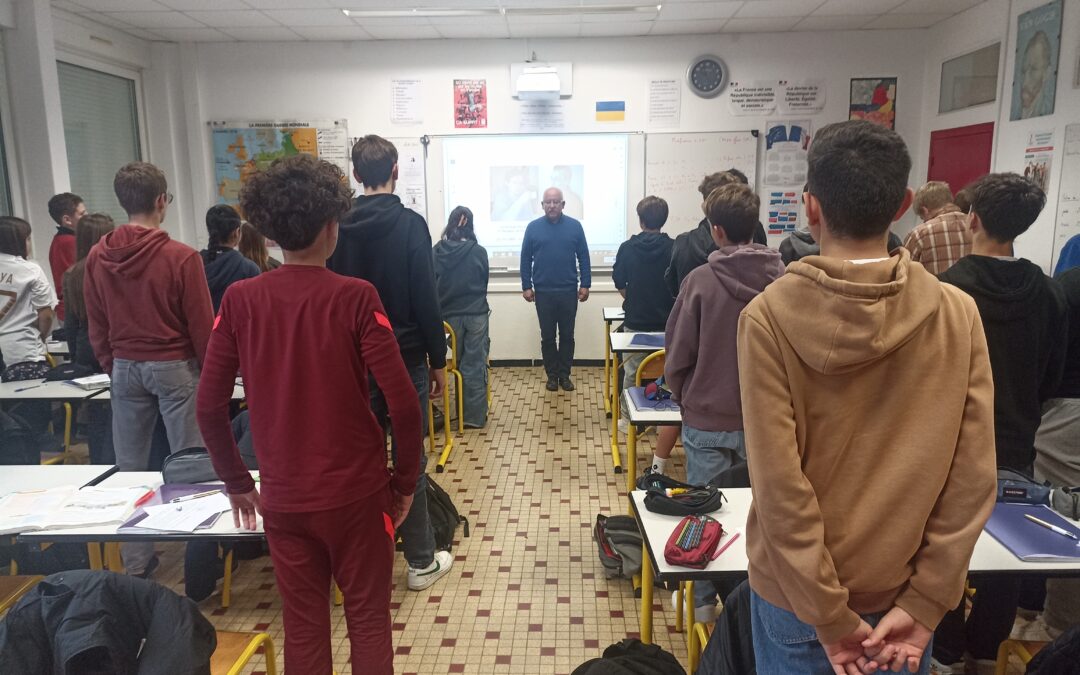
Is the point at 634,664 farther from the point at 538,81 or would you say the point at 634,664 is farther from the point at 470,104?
the point at 470,104

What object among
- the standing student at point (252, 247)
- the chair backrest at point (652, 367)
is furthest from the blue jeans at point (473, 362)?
the standing student at point (252, 247)

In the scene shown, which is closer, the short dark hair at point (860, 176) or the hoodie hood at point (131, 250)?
the short dark hair at point (860, 176)

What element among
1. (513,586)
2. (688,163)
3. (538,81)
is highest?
(538,81)

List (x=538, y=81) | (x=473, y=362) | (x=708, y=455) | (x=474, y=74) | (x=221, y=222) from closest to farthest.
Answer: (x=708, y=455)
(x=221, y=222)
(x=473, y=362)
(x=538, y=81)
(x=474, y=74)

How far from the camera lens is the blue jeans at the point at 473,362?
476cm

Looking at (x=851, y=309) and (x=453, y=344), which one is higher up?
(x=851, y=309)

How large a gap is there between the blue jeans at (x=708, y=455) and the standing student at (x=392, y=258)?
961mm

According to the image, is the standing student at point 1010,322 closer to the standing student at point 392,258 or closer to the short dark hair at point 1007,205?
the short dark hair at point 1007,205

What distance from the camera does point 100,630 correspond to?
1.22m

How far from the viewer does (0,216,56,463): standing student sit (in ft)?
12.5

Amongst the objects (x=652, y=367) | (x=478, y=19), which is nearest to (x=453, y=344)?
(x=652, y=367)

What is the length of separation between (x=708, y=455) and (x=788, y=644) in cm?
128

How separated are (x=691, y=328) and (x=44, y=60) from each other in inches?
193

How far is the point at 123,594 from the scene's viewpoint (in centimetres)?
128
